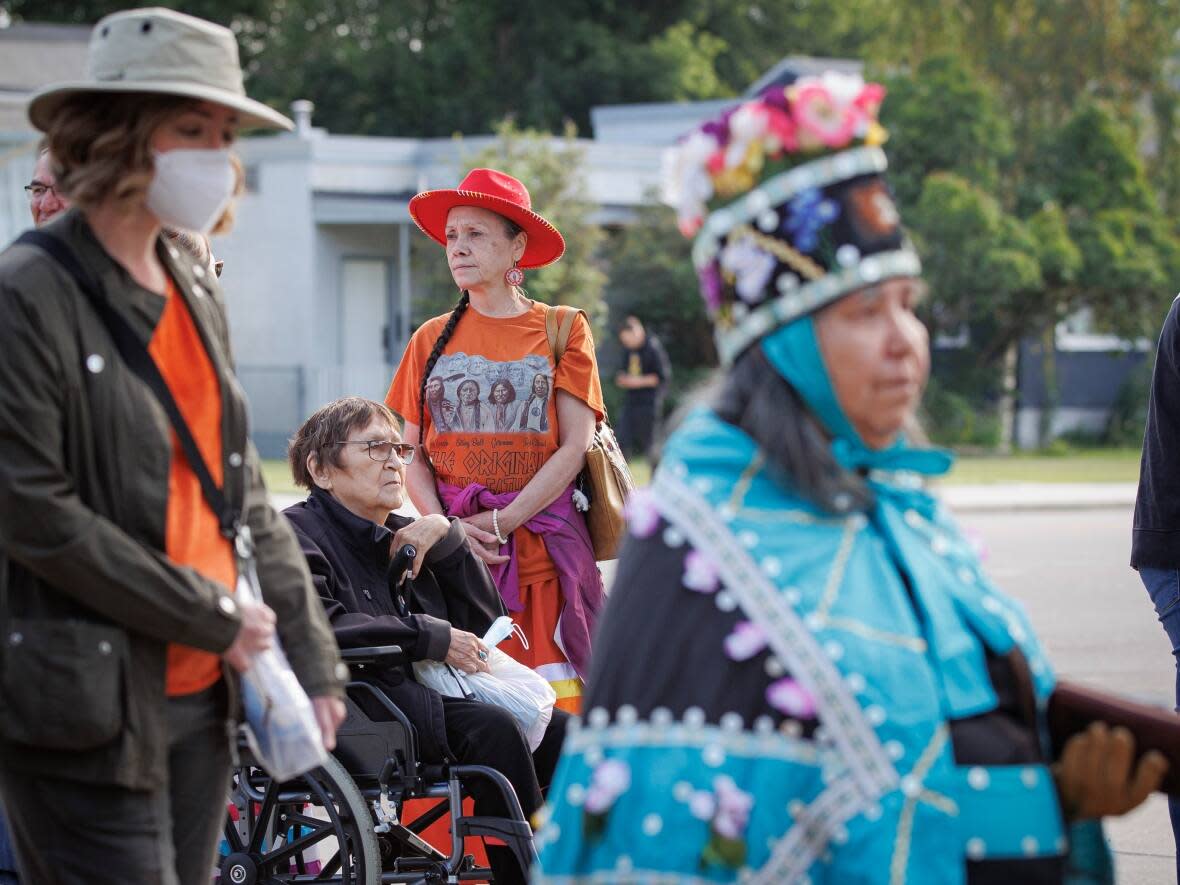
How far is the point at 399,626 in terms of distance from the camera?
478 centimetres

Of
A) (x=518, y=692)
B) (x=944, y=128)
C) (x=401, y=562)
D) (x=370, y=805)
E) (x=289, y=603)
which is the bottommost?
(x=370, y=805)

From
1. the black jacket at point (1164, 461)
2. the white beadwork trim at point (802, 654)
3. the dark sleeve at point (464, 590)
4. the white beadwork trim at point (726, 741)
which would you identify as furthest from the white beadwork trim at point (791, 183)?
the dark sleeve at point (464, 590)

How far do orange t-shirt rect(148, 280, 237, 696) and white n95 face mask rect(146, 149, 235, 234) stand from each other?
0.14 meters

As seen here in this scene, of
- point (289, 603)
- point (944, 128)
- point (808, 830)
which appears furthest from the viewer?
point (944, 128)

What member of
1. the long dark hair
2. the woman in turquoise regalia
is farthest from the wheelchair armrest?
the long dark hair

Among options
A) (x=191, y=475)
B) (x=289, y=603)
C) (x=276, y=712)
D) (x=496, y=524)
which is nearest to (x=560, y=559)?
(x=496, y=524)

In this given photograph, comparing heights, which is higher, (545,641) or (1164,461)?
(1164,461)

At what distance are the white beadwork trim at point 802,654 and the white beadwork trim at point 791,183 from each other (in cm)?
45

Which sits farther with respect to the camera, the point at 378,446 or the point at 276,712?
the point at 378,446

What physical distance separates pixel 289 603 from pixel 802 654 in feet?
3.75

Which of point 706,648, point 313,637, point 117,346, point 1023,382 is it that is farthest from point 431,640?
point 1023,382

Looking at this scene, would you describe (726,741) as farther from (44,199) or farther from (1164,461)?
(44,199)

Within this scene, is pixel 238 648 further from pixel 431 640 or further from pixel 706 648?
pixel 431 640

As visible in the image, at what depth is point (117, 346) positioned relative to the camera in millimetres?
2771
